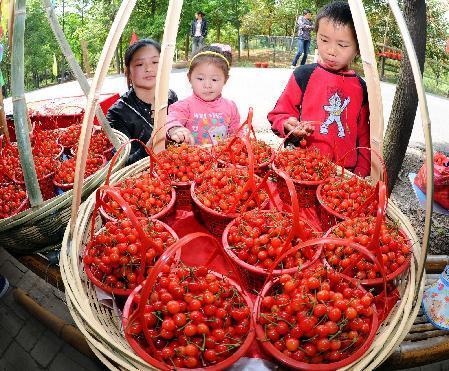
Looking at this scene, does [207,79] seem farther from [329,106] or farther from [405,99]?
[405,99]

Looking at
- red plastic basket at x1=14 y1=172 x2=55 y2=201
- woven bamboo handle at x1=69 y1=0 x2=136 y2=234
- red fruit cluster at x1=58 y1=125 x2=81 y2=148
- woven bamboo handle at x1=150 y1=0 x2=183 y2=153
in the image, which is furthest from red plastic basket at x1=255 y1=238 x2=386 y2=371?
red fruit cluster at x1=58 y1=125 x2=81 y2=148

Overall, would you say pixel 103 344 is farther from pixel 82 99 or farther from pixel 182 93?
pixel 182 93

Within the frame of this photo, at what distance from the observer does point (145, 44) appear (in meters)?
2.56

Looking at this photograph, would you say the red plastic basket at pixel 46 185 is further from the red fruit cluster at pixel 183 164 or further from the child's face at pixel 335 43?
the child's face at pixel 335 43

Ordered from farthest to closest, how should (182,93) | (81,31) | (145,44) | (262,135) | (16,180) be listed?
1. (81,31)
2. (182,93)
3. (262,135)
4. (145,44)
5. (16,180)

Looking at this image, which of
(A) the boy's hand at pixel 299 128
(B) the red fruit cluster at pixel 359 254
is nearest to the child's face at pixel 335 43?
(A) the boy's hand at pixel 299 128

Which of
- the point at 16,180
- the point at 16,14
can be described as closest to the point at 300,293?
the point at 16,14

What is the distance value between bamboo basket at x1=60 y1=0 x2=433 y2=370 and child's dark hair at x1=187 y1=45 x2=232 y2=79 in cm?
61

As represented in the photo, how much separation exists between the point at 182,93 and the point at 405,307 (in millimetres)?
8724

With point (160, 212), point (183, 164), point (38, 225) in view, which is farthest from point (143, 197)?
point (38, 225)

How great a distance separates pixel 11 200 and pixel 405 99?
3.19 meters

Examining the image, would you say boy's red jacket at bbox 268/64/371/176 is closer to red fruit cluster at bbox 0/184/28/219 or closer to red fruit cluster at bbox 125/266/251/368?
red fruit cluster at bbox 125/266/251/368

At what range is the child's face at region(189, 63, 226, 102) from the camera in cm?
238

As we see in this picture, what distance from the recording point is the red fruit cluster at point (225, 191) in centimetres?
160
